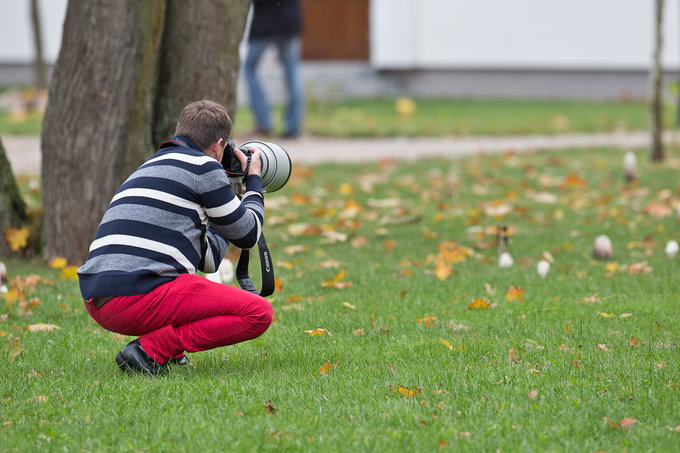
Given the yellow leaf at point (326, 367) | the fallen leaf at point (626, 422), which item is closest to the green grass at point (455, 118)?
the yellow leaf at point (326, 367)

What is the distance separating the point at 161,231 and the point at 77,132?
223 centimetres

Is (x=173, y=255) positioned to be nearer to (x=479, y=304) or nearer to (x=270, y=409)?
(x=270, y=409)

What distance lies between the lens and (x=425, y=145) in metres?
11.8

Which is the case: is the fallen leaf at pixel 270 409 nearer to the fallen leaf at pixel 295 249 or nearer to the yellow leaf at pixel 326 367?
the yellow leaf at pixel 326 367

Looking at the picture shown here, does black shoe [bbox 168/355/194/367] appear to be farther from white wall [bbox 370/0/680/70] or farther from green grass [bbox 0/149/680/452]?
white wall [bbox 370/0/680/70]

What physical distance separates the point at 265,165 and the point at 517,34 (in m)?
15.3

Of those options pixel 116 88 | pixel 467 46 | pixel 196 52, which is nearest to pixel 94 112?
pixel 116 88

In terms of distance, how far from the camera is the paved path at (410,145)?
34.4 feet

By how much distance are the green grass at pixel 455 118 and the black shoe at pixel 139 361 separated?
862 centimetres

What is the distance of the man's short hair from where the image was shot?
11.7 ft

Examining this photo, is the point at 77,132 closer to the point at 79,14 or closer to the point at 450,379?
the point at 79,14

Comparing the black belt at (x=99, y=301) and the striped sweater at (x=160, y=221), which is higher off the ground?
the striped sweater at (x=160, y=221)

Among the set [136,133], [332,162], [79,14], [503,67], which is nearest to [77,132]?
[136,133]

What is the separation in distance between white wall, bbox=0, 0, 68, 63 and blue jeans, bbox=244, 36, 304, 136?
733 centimetres
